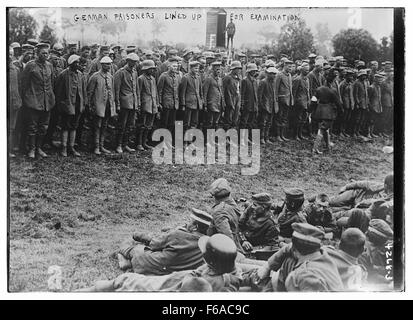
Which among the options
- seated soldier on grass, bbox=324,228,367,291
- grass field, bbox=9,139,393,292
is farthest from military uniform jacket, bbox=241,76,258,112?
seated soldier on grass, bbox=324,228,367,291

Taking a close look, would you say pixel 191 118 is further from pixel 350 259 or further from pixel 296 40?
pixel 350 259

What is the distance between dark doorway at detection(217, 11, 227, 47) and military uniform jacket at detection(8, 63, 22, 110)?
1996 mm

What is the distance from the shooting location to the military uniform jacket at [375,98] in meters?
5.96

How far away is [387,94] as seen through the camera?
592 centimetres

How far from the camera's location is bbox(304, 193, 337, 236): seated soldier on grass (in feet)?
19.2

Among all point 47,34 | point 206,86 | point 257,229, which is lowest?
point 257,229

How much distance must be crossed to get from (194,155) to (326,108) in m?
1.43

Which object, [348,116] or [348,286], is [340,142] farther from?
[348,286]

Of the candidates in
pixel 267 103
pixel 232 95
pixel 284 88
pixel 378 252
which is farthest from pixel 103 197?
pixel 378 252

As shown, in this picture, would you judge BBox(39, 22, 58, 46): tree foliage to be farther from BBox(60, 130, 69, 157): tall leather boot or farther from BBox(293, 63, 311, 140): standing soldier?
BBox(293, 63, 311, 140): standing soldier
